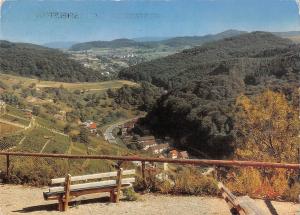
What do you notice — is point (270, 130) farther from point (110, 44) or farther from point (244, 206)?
point (110, 44)

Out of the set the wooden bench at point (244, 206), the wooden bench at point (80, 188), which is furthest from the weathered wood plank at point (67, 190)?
the wooden bench at point (244, 206)

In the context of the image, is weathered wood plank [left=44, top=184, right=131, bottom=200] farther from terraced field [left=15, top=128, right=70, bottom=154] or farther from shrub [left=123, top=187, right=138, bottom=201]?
terraced field [left=15, top=128, right=70, bottom=154]

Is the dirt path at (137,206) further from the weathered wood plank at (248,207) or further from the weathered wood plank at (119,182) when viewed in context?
the weathered wood plank at (248,207)

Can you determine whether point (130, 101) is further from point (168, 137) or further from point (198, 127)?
point (198, 127)

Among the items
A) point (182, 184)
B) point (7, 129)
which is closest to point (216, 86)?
point (7, 129)

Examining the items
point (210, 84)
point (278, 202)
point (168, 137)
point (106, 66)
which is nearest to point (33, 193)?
point (278, 202)
